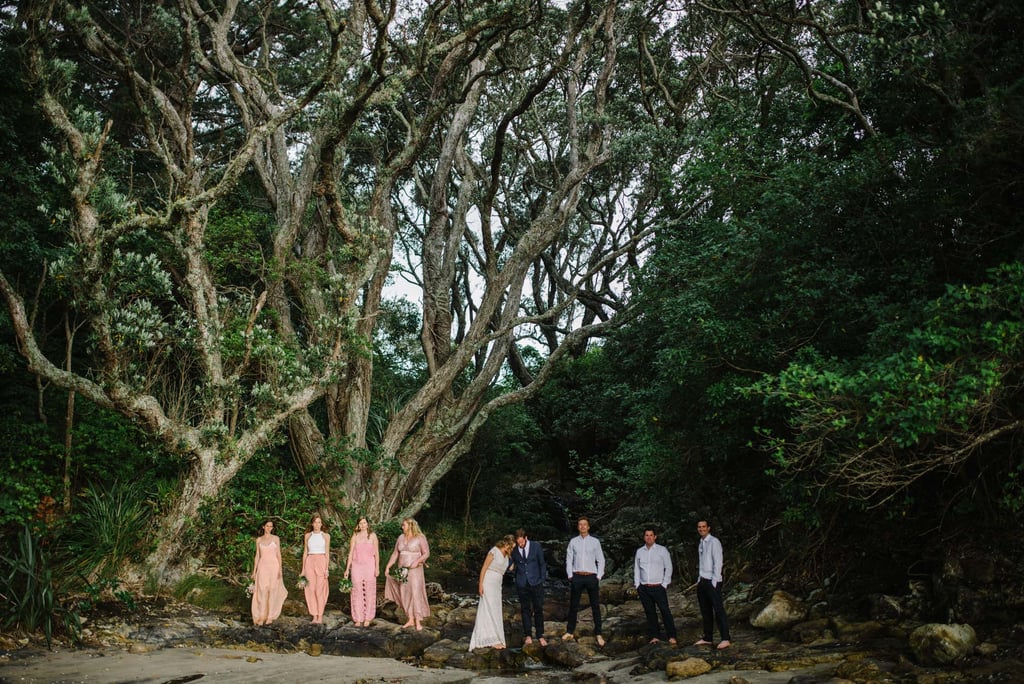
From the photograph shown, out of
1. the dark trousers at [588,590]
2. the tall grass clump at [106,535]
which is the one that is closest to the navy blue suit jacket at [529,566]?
the dark trousers at [588,590]

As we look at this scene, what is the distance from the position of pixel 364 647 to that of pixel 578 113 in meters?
13.9

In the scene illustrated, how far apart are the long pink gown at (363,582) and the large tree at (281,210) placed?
2408 mm

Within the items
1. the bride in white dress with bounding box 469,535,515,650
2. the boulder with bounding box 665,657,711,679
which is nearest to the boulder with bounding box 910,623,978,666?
the boulder with bounding box 665,657,711,679

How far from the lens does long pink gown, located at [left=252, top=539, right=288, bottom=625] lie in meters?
11.3

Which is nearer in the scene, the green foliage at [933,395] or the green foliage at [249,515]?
the green foliage at [933,395]

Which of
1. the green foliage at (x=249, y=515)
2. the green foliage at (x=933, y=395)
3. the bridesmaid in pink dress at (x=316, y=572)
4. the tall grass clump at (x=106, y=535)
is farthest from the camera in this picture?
the green foliage at (x=249, y=515)

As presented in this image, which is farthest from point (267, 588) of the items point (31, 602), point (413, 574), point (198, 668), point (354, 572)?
point (198, 668)

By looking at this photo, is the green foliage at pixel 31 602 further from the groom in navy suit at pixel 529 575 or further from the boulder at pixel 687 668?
the boulder at pixel 687 668

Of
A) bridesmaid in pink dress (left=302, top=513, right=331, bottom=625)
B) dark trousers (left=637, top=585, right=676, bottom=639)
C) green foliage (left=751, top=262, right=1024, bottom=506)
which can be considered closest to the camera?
green foliage (left=751, top=262, right=1024, bottom=506)

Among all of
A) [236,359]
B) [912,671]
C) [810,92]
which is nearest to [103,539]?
[236,359]

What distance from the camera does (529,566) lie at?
33.2 feet

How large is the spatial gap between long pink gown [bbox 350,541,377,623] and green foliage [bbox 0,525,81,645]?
3691 mm

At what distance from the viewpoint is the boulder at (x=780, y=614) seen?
10.4m

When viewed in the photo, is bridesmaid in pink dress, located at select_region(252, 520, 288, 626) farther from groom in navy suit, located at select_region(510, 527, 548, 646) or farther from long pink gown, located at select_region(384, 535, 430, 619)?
groom in navy suit, located at select_region(510, 527, 548, 646)
